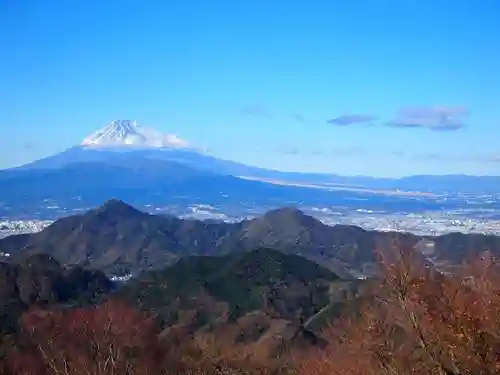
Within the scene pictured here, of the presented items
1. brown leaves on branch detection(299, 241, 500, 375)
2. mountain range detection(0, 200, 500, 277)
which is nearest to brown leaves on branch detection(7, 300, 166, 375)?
brown leaves on branch detection(299, 241, 500, 375)

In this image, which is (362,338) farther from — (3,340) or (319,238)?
(319,238)

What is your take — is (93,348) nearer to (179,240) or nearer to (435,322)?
(435,322)

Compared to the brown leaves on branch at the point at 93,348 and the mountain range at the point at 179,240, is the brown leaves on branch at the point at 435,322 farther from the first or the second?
the mountain range at the point at 179,240

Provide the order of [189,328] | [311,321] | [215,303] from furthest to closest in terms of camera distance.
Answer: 1. [215,303]
2. [311,321]
3. [189,328]

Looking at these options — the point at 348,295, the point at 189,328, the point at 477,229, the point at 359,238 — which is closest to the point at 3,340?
the point at 189,328

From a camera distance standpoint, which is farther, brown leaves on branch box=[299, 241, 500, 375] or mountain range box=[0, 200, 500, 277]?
mountain range box=[0, 200, 500, 277]

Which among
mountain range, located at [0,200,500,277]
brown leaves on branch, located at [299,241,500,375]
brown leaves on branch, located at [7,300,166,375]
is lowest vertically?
mountain range, located at [0,200,500,277]

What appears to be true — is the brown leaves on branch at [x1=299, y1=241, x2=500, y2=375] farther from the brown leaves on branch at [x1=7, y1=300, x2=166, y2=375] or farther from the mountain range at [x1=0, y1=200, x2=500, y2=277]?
the mountain range at [x1=0, y1=200, x2=500, y2=277]

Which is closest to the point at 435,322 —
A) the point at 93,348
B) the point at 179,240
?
the point at 93,348
